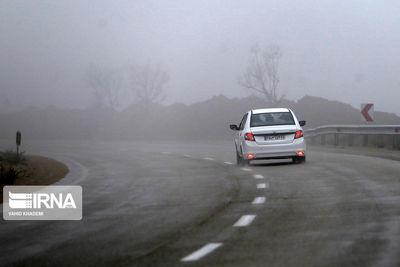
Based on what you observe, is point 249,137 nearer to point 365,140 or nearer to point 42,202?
point 42,202

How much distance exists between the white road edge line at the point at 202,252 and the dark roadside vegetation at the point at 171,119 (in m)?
62.7

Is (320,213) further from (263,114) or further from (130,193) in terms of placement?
(263,114)

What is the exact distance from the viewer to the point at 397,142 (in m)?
30.1

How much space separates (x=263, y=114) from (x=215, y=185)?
6.65m

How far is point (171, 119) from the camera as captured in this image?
90.4 metres

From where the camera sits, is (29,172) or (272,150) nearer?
(272,150)

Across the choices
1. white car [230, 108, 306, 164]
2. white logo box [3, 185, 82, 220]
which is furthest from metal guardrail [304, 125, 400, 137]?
white logo box [3, 185, 82, 220]

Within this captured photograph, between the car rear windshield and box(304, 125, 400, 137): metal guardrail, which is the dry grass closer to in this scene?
the car rear windshield

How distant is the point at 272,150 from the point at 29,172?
700cm

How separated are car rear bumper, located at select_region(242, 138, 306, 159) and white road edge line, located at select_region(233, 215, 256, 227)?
10.7 m

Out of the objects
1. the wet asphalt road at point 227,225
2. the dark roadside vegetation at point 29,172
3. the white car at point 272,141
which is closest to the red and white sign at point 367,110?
the white car at point 272,141

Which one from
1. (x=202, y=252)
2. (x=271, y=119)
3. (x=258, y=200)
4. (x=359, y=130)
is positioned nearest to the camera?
(x=202, y=252)

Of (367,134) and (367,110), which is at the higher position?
(367,110)

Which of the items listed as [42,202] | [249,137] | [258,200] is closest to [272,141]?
[249,137]
